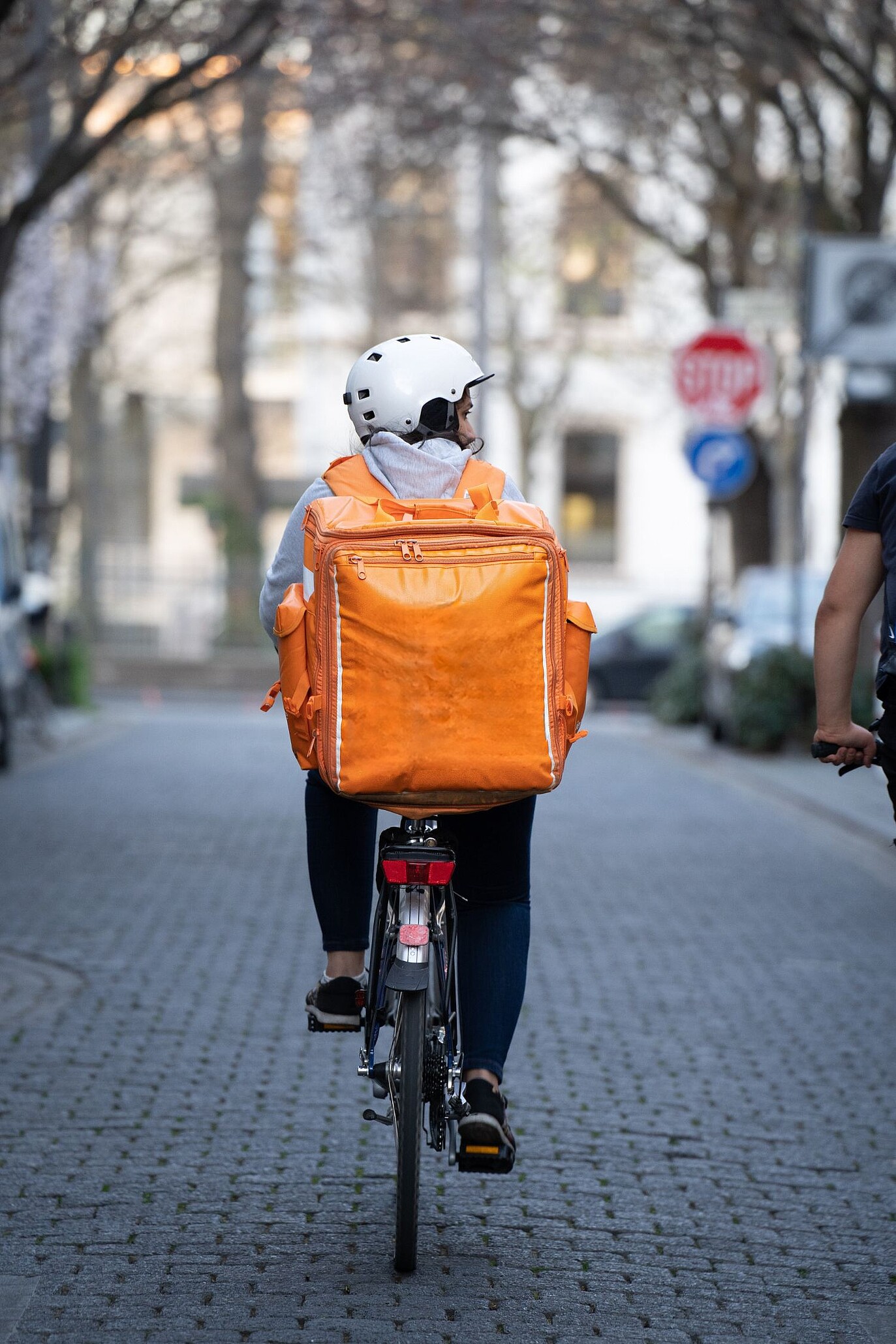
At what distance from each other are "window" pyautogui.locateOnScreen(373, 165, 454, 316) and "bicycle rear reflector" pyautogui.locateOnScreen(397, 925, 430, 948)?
33299 mm

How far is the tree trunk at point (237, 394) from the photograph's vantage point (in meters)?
34.4

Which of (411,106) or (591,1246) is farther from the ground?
(411,106)

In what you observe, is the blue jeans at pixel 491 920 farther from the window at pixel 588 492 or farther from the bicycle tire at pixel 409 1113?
the window at pixel 588 492

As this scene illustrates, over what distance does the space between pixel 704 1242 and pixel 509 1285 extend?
1.92 ft

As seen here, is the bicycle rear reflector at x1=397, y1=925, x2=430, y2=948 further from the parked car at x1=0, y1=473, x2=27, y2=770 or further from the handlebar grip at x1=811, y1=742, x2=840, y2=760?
the parked car at x1=0, y1=473, x2=27, y2=770

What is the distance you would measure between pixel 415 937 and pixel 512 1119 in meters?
1.58

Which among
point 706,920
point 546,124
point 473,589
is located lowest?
point 706,920

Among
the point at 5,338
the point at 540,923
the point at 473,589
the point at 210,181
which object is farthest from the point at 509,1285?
the point at 210,181

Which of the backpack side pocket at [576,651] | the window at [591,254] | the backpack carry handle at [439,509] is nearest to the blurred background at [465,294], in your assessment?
the window at [591,254]

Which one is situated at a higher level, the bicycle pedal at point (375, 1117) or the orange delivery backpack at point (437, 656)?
the orange delivery backpack at point (437, 656)

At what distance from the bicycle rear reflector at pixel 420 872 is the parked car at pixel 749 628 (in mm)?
14475

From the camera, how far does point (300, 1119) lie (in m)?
5.63

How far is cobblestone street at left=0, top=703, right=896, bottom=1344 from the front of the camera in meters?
4.21

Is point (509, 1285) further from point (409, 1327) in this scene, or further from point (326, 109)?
point (326, 109)
